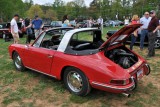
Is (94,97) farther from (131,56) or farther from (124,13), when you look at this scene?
(124,13)

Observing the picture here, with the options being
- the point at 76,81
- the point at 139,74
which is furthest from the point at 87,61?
the point at 139,74

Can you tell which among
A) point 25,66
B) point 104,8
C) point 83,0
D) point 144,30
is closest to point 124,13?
point 104,8

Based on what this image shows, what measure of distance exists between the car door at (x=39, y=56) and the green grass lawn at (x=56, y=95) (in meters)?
0.40

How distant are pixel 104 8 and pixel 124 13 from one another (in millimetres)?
6167

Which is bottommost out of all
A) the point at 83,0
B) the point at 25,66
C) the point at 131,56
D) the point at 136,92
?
the point at 136,92

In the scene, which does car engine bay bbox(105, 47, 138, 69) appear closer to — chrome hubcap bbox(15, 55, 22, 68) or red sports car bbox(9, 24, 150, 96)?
red sports car bbox(9, 24, 150, 96)

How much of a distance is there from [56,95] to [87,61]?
3.54 ft

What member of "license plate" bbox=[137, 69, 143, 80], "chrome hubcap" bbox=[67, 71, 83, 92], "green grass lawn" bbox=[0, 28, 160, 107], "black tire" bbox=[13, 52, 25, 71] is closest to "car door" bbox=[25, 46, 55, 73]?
"green grass lawn" bbox=[0, 28, 160, 107]

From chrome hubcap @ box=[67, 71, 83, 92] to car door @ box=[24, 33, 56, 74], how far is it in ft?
2.02

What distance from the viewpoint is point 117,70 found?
3.91 m

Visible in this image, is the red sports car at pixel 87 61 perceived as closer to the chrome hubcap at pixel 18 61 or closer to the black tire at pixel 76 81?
the black tire at pixel 76 81

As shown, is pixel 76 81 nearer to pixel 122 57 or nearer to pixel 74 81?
pixel 74 81

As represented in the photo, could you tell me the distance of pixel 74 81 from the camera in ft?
14.4

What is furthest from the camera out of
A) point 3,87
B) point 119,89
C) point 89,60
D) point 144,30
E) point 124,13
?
point 124,13
